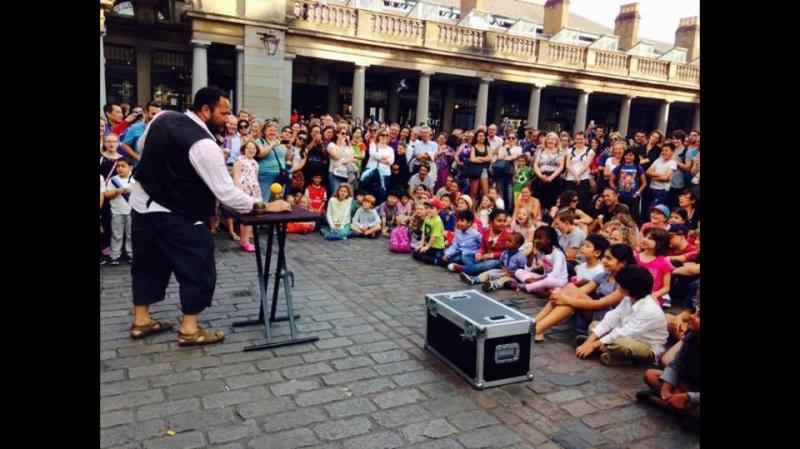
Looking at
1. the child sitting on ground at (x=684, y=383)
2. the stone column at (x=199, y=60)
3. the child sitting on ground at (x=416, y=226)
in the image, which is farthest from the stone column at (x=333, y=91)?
the child sitting on ground at (x=684, y=383)

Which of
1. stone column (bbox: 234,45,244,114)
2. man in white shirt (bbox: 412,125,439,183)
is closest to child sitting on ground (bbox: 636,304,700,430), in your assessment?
man in white shirt (bbox: 412,125,439,183)

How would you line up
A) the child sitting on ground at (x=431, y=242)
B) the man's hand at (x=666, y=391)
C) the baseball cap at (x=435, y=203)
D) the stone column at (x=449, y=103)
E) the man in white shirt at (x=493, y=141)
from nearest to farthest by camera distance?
the man's hand at (x=666, y=391), the child sitting on ground at (x=431, y=242), the baseball cap at (x=435, y=203), the man in white shirt at (x=493, y=141), the stone column at (x=449, y=103)

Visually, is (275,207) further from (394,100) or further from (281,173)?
(394,100)

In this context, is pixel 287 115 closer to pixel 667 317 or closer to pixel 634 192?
pixel 634 192

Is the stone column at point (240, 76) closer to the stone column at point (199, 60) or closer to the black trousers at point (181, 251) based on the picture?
the stone column at point (199, 60)

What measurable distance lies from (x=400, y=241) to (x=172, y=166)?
5023 millimetres

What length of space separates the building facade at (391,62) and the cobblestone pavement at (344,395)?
8343mm

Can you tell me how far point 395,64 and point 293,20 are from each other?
4132mm

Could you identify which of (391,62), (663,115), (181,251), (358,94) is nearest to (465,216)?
(181,251)

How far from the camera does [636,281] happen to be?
14.9 feet

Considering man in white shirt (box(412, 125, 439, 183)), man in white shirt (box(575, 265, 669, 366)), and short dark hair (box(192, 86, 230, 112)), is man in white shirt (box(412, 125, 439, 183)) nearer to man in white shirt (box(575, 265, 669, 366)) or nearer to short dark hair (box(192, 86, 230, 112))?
man in white shirt (box(575, 265, 669, 366))

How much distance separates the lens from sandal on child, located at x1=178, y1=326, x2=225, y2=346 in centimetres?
454

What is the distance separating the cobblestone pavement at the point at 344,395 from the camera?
10.9 ft
